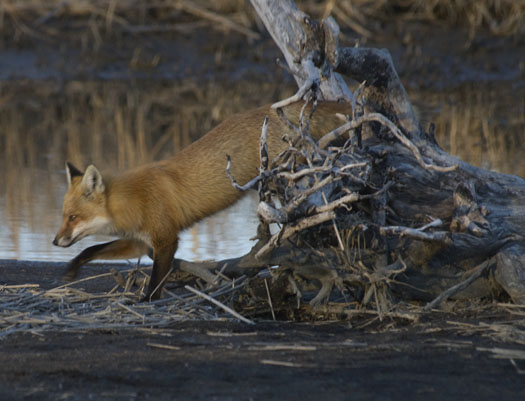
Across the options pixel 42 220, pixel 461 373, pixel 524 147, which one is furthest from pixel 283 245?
pixel 524 147

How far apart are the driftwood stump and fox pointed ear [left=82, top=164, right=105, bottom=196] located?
3.99 feet

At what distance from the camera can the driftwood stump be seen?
5.64 metres

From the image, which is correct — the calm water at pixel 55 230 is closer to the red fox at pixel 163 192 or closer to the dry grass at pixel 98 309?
the red fox at pixel 163 192

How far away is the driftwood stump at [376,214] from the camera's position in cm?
564

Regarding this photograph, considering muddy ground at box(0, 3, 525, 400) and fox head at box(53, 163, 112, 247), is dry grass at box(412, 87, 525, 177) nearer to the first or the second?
fox head at box(53, 163, 112, 247)

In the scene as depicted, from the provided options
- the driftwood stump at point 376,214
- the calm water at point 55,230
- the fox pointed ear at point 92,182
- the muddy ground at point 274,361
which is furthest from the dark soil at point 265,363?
the calm water at point 55,230

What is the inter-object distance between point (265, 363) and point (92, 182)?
9.66ft

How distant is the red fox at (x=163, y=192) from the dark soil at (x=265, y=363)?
1613mm

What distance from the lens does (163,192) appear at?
22.7 feet

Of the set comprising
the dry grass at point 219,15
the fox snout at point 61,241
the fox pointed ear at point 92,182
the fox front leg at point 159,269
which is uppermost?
the dry grass at point 219,15

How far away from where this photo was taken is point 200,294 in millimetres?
5621

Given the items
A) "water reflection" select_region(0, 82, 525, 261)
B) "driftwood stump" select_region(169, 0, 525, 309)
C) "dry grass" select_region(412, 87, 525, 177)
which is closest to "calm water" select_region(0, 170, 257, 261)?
"water reflection" select_region(0, 82, 525, 261)

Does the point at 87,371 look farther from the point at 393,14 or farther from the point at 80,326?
the point at 393,14

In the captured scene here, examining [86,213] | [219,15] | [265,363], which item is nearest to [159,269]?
[86,213]
